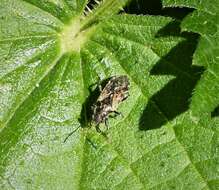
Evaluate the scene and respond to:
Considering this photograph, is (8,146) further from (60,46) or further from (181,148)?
(181,148)

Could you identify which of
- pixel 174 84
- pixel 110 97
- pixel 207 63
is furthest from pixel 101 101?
pixel 207 63

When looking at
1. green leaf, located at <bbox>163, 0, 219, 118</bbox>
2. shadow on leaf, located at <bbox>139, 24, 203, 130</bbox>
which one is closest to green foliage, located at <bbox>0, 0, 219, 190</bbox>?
shadow on leaf, located at <bbox>139, 24, 203, 130</bbox>

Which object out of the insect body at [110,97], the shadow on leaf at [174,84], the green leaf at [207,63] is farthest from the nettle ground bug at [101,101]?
the green leaf at [207,63]

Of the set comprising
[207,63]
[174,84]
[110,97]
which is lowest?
[207,63]

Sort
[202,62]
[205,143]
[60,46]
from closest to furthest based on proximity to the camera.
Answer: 1. [202,62]
2. [205,143]
3. [60,46]

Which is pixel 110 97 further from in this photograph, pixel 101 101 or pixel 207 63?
pixel 207 63

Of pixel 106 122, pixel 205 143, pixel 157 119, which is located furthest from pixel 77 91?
pixel 205 143
